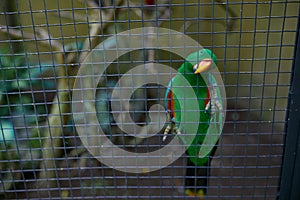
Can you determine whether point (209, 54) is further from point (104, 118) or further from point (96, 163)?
point (96, 163)

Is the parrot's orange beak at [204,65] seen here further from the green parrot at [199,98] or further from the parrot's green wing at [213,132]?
the parrot's green wing at [213,132]

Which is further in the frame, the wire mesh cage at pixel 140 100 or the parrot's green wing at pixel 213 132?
the parrot's green wing at pixel 213 132

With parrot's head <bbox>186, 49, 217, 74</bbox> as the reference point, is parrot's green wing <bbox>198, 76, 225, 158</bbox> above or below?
below

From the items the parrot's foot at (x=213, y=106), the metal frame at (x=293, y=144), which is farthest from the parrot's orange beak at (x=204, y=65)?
the metal frame at (x=293, y=144)

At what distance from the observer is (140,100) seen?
4.13 ft

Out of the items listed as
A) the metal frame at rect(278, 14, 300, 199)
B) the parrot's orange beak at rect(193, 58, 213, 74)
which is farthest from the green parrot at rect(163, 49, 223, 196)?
the metal frame at rect(278, 14, 300, 199)

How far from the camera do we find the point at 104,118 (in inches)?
67.4

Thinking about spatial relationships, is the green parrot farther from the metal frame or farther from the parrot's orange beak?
the metal frame

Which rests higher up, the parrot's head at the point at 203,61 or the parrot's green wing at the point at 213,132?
the parrot's head at the point at 203,61

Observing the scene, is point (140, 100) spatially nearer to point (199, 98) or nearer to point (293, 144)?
point (199, 98)

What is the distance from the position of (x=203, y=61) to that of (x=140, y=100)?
0.27m

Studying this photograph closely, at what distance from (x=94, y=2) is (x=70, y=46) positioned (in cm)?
23

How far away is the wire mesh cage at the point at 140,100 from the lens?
1097 millimetres

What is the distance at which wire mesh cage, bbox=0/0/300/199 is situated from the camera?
1.10m
